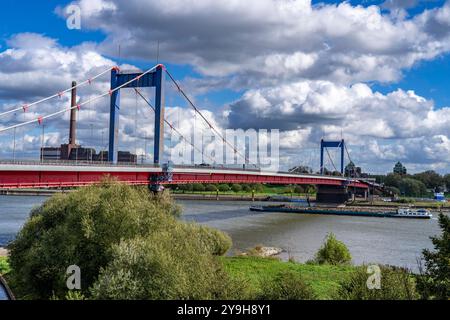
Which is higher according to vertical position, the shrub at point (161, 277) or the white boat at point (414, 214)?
the shrub at point (161, 277)

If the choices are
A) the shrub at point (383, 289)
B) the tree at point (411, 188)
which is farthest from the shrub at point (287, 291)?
the tree at point (411, 188)

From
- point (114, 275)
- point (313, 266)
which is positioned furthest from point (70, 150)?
point (114, 275)

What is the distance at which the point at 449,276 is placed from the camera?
48.5ft

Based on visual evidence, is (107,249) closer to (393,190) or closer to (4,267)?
(4,267)

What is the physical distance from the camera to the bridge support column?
109875 mm

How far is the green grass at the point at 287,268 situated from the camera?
2472 cm

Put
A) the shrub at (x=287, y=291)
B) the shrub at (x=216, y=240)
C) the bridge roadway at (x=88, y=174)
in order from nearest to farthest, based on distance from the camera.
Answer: the shrub at (x=287, y=291)
the bridge roadway at (x=88, y=174)
the shrub at (x=216, y=240)

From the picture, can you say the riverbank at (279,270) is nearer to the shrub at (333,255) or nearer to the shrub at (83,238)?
the shrub at (333,255)

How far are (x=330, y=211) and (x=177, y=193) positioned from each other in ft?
153

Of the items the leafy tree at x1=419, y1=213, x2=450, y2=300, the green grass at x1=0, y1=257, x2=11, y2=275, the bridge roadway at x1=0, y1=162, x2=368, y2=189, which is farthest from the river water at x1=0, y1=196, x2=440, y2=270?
the leafy tree at x1=419, y1=213, x2=450, y2=300

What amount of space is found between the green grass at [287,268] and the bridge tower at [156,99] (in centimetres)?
2428

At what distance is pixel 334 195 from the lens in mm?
110812
